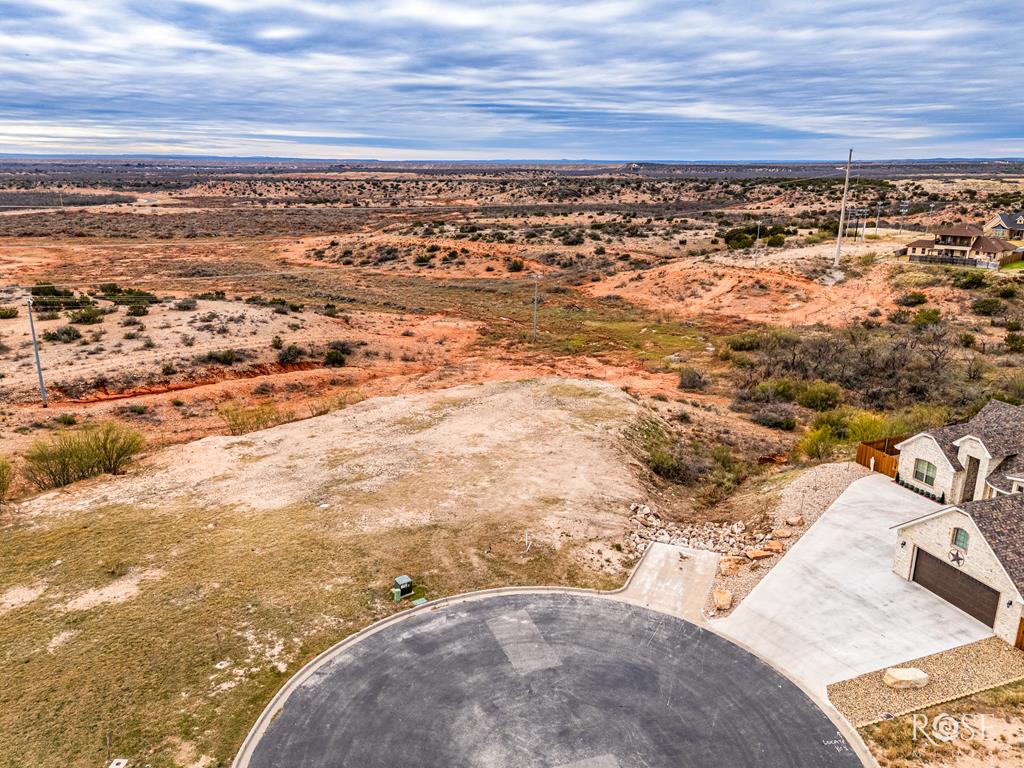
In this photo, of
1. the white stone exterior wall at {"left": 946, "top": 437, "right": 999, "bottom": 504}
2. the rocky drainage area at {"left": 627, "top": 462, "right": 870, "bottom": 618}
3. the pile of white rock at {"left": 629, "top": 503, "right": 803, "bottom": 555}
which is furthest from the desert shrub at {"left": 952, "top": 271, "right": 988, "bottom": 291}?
the pile of white rock at {"left": 629, "top": 503, "right": 803, "bottom": 555}

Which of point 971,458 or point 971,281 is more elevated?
point 971,281

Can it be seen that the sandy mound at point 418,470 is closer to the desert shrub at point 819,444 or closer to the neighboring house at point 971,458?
the desert shrub at point 819,444

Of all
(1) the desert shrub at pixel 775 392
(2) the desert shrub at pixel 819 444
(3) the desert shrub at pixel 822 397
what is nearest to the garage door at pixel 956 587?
(2) the desert shrub at pixel 819 444

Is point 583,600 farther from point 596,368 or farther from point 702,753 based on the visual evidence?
point 596,368

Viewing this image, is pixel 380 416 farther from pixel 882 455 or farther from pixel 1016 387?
pixel 1016 387

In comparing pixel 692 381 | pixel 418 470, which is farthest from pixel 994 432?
pixel 418 470

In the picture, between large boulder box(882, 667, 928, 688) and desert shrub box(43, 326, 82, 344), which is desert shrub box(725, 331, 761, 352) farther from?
desert shrub box(43, 326, 82, 344)

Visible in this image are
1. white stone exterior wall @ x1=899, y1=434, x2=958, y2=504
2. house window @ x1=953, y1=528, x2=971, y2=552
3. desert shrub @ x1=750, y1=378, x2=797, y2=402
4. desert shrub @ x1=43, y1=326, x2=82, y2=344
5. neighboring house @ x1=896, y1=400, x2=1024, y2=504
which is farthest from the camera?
desert shrub @ x1=43, y1=326, x2=82, y2=344
